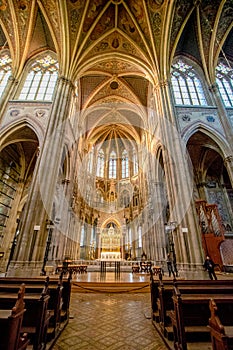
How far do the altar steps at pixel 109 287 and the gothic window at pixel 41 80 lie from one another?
510 inches

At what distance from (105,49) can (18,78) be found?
27.7ft

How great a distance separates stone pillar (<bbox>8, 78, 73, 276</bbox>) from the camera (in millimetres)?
8328

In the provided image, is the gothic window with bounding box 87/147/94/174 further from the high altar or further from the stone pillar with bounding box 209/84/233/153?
the stone pillar with bounding box 209/84/233/153

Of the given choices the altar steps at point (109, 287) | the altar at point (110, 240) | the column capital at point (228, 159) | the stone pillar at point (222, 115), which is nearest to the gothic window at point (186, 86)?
the stone pillar at point (222, 115)

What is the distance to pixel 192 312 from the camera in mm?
2965

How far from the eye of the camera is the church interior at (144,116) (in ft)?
34.2

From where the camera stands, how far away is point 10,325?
168cm

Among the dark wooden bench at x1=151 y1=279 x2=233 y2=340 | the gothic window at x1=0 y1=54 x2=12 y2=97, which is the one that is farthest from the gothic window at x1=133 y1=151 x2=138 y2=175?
the dark wooden bench at x1=151 y1=279 x2=233 y2=340

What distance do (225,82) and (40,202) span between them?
18459 millimetres

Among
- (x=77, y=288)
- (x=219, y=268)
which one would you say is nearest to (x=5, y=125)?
(x=77, y=288)

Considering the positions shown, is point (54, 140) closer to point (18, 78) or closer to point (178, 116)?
point (18, 78)

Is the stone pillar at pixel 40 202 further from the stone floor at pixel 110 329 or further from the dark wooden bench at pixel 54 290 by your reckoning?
the dark wooden bench at pixel 54 290

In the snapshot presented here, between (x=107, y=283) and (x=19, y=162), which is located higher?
(x=19, y=162)

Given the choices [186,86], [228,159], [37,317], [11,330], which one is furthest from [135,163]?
[11,330]
